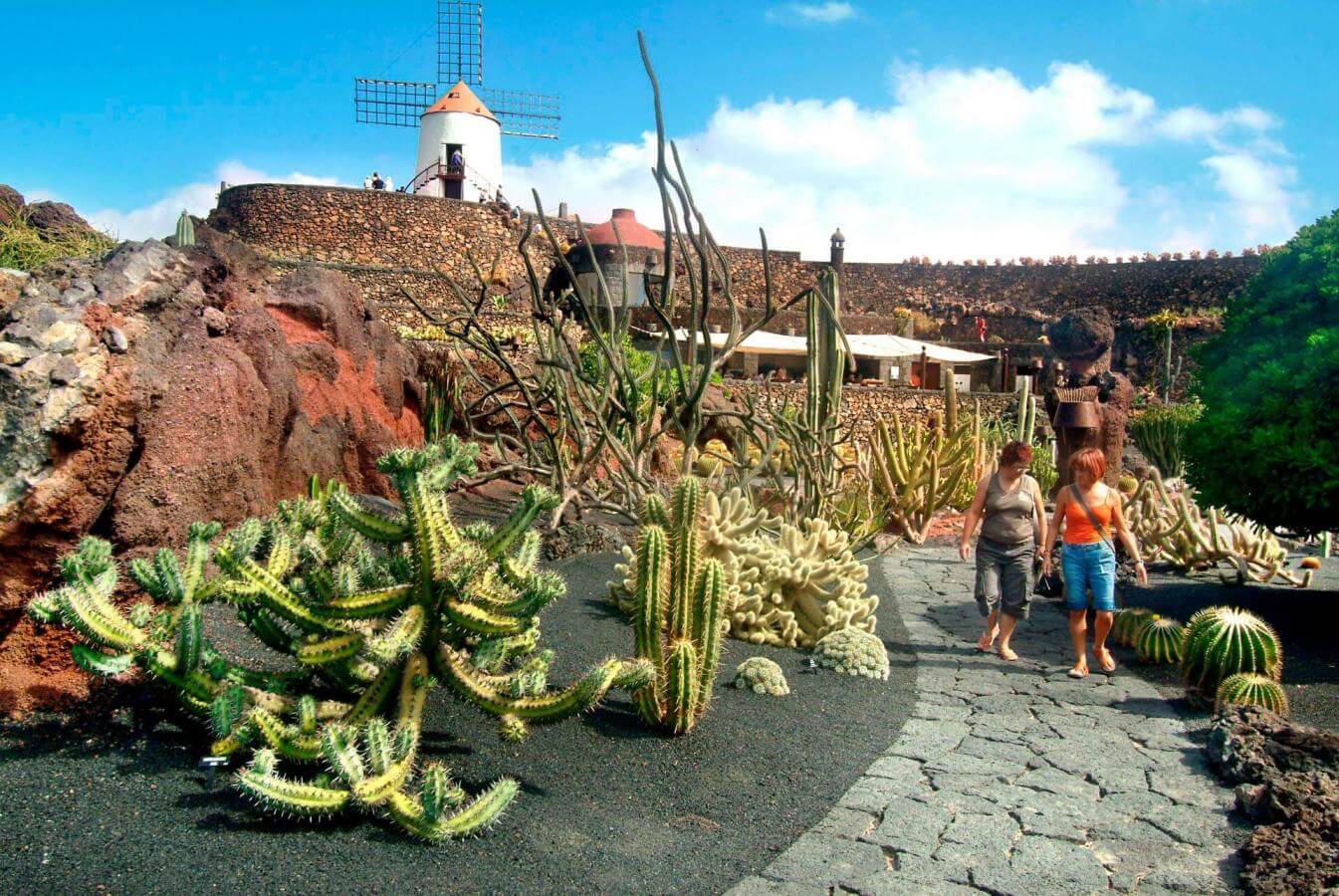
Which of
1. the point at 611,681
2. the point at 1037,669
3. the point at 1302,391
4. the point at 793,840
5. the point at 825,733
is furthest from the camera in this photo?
the point at 1302,391

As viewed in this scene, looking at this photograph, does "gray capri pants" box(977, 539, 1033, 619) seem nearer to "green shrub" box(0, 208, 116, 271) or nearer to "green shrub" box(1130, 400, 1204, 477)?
"green shrub" box(0, 208, 116, 271)

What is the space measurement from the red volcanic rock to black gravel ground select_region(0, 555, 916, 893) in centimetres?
48

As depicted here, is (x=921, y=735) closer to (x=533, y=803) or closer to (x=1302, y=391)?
(x=533, y=803)

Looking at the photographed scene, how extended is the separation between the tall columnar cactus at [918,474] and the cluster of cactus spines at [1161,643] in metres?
3.95

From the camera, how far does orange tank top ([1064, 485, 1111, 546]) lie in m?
5.53

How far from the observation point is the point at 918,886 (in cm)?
304

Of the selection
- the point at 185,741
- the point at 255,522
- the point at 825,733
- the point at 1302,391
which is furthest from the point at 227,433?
the point at 1302,391

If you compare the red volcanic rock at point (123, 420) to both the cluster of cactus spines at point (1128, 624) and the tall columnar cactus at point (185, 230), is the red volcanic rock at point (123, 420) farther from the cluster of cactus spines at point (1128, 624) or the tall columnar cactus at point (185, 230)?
the cluster of cactus spines at point (1128, 624)

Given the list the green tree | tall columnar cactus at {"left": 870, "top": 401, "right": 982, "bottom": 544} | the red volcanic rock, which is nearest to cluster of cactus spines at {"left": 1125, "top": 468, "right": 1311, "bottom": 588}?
the green tree

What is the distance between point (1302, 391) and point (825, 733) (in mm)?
3763

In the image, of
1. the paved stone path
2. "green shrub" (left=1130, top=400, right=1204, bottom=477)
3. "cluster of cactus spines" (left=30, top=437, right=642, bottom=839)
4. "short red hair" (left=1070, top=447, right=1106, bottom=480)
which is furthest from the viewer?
"green shrub" (left=1130, top=400, right=1204, bottom=477)

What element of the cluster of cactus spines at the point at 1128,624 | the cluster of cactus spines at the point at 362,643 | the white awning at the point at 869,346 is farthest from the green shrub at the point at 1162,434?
the cluster of cactus spines at the point at 362,643

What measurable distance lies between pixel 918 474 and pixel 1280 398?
13.5 ft

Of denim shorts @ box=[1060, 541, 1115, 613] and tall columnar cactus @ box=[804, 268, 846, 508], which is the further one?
tall columnar cactus @ box=[804, 268, 846, 508]
